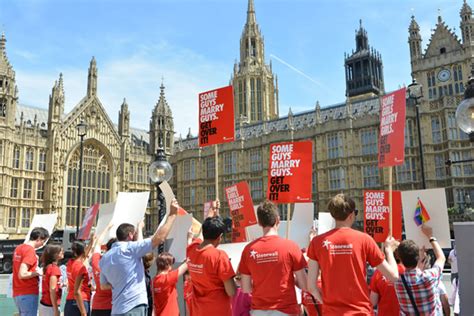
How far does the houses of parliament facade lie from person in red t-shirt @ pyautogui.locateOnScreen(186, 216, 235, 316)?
29.1 meters

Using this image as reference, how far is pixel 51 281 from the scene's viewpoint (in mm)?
6383

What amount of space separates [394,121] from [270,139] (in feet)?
116

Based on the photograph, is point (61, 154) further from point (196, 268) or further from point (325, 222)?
point (196, 268)

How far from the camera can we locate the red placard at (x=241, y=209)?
9.91m

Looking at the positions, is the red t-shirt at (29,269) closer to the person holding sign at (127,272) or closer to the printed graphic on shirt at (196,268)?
the person holding sign at (127,272)

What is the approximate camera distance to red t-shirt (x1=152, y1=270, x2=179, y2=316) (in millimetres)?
5543

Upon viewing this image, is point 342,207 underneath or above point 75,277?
above

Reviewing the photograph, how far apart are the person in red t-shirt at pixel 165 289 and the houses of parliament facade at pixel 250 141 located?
28.3 m

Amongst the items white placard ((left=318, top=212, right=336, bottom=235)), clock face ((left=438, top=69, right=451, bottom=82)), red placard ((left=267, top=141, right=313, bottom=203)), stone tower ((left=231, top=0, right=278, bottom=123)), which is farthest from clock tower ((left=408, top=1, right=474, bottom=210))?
red placard ((left=267, top=141, right=313, bottom=203))

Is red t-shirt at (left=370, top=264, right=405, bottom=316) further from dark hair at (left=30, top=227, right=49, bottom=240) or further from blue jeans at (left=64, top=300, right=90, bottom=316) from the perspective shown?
dark hair at (left=30, top=227, right=49, bottom=240)

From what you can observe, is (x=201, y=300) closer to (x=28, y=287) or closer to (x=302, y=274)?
(x=302, y=274)

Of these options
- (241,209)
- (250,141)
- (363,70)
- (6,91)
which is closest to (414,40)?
(250,141)

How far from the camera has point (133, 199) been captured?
8.05m

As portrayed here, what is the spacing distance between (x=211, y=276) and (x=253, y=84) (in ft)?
178
